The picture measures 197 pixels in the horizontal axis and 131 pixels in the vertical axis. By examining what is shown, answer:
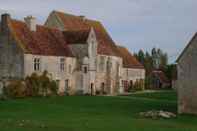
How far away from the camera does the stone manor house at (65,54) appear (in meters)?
54.5

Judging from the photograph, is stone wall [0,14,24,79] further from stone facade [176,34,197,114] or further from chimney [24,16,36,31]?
stone facade [176,34,197,114]

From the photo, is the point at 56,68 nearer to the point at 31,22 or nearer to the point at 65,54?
the point at 65,54

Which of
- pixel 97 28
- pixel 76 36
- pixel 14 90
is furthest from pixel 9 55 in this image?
pixel 97 28

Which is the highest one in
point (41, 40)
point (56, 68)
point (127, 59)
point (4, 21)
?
point (4, 21)

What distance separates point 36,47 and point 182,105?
2621 centimetres

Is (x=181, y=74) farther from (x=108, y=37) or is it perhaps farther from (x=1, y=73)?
(x=108, y=37)

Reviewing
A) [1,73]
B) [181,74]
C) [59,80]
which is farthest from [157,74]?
[181,74]

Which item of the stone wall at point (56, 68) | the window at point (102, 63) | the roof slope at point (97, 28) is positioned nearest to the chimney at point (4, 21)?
the stone wall at point (56, 68)

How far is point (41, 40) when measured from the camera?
58.6 m

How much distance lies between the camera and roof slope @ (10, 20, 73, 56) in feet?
181

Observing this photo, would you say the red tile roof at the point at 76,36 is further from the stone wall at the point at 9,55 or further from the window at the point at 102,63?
the stone wall at the point at 9,55

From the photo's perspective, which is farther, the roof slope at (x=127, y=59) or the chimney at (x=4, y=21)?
the roof slope at (x=127, y=59)

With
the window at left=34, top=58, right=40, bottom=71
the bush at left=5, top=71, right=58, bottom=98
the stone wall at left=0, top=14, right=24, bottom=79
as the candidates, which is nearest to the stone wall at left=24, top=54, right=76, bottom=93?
the window at left=34, top=58, right=40, bottom=71

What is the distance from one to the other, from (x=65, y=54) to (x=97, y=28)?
1757cm
